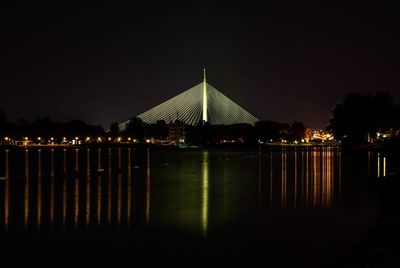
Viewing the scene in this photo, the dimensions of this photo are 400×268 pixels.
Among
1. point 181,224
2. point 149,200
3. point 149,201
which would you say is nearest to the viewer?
point 181,224

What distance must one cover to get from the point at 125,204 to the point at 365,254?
8619 millimetres

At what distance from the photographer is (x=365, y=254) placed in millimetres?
8102

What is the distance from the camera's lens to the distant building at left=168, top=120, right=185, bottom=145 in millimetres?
143625

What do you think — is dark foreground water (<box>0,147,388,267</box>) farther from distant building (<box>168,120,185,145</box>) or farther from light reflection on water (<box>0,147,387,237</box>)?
distant building (<box>168,120,185,145</box>)

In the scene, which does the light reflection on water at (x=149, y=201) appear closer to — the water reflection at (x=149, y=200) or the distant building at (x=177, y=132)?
the water reflection at (x=149, y=200)

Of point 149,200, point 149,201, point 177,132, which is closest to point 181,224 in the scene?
point 149,201

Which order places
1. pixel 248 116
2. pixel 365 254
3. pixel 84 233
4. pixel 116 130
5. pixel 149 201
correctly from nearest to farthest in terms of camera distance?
pixel 365 254 → pixel 84 233 → pixel 149 201 → pixel 248 116 → pixel 116 130

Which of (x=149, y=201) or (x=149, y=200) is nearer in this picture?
(x=149, y=201)

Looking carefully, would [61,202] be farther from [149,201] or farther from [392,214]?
[392,214]

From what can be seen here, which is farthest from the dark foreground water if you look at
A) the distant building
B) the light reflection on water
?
the distant building

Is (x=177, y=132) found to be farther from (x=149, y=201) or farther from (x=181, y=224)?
(x=181, y=224)

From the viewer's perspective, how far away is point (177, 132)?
144750 mm

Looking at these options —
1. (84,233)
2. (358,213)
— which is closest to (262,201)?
(358,213)

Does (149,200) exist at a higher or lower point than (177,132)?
lower
